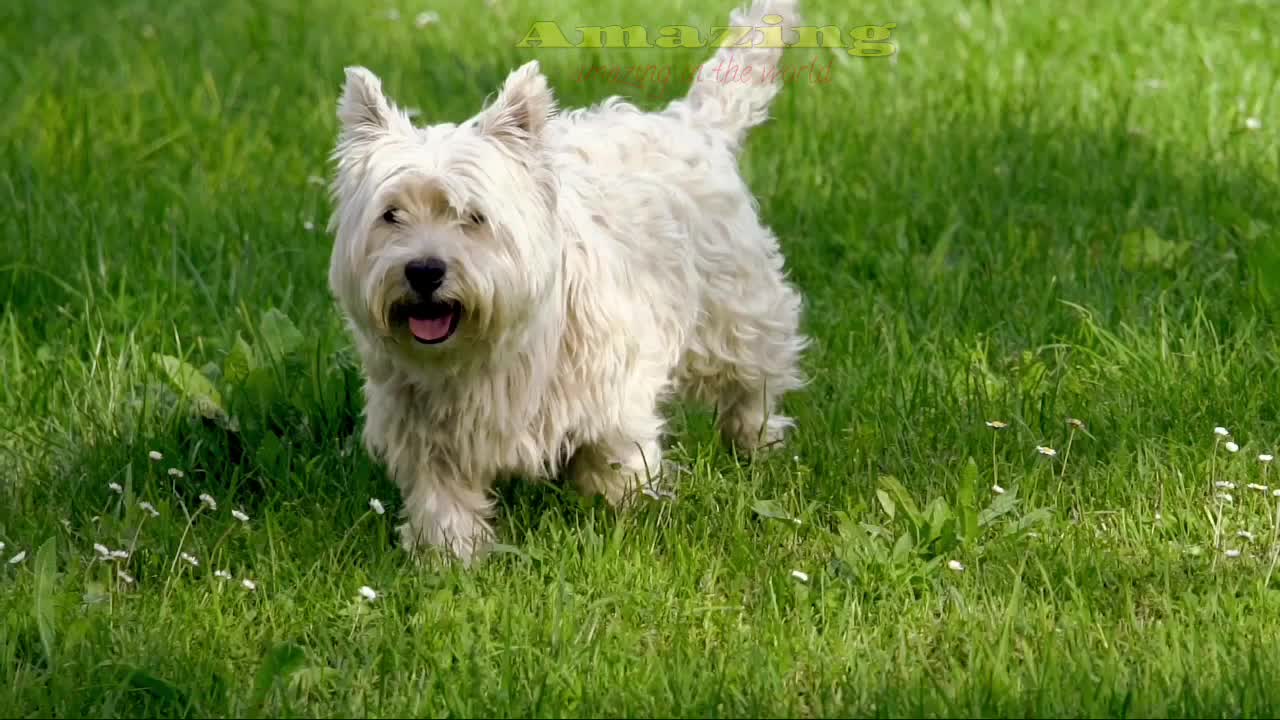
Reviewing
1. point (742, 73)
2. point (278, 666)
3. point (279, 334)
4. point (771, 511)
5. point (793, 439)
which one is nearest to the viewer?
point (278, 666)

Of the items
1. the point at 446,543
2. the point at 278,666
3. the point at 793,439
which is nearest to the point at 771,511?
the point at 793,439

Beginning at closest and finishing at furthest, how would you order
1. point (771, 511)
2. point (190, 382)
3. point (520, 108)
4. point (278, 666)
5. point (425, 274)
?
point (278, 666)
point (425, 274)
point (520, 108)
point (771, 511)
point (190, 382)

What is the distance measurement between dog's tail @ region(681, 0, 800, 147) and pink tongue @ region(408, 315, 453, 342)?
165 centimetres

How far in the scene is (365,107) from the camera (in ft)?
14.0

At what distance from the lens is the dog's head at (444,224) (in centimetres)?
408

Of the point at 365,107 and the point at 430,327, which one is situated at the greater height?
the point at 365,107

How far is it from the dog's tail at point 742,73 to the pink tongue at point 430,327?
5.42 ft

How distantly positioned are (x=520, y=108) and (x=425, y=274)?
0.49 m

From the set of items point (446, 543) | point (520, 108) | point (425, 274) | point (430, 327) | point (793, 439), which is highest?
point (520, 108)

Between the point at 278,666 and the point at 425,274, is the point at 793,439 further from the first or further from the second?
the point at 278,666

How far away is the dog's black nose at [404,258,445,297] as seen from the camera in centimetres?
404

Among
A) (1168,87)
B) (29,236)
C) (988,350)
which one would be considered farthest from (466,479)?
(1168,87)

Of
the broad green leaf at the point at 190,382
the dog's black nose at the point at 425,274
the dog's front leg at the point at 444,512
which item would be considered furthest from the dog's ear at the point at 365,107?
the broad green leaf at the point at 190,382

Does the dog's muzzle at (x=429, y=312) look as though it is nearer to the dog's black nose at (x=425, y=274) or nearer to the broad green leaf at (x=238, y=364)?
the dog's black nose at (x=425, y=274)
